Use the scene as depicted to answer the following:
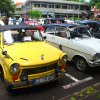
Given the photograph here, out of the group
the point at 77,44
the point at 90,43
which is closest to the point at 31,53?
the point at 77,44

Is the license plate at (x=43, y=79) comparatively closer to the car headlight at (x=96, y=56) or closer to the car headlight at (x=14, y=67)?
the car headlight at (x=14, y=67)

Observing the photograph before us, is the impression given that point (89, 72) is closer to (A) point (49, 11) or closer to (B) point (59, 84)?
(B) point (59, 84)

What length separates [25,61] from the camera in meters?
5.73

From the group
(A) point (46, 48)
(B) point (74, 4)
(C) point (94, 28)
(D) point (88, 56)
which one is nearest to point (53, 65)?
(A) point (46, 48)

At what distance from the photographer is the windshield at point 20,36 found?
6.91m

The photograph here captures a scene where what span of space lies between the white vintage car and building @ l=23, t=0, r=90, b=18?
6018 cm

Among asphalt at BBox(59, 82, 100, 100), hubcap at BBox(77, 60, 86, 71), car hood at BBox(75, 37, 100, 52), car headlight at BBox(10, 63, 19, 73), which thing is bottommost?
asphalt at BBox(59, 82, 100, 100)

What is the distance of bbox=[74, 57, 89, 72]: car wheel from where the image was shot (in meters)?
7.81

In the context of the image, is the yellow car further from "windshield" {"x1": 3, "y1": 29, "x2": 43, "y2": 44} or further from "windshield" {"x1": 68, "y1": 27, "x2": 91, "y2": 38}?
"windshield" {"x1": 68, "y1": 27, "x2": 91, "y2": 38}

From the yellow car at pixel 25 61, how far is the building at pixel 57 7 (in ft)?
204

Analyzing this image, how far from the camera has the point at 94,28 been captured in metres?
12.2

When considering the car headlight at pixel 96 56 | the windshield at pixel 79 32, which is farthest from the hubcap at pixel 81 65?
the windshield at pixel 79 32

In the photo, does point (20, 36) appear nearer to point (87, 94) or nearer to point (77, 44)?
point (77, 44)

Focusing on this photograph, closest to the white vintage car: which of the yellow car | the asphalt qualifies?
the asphalt
